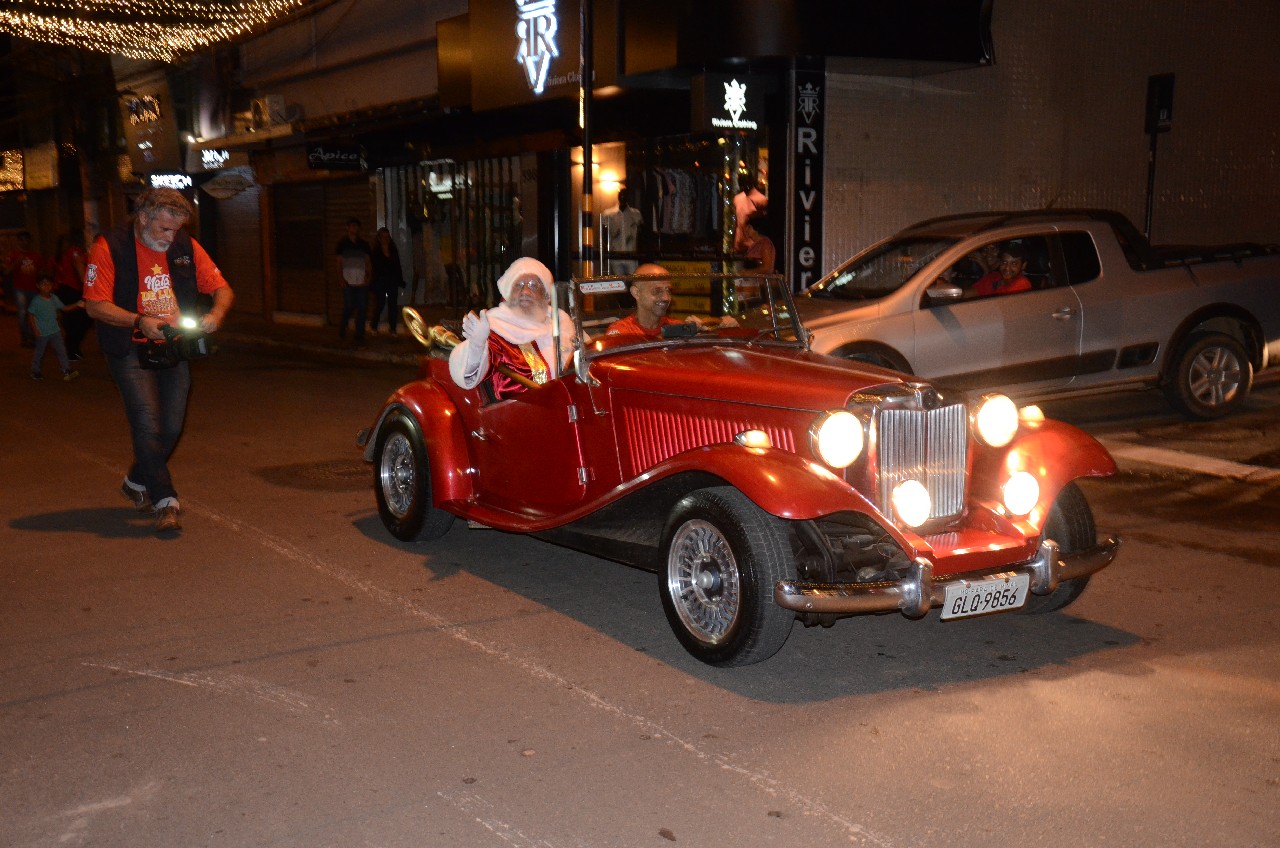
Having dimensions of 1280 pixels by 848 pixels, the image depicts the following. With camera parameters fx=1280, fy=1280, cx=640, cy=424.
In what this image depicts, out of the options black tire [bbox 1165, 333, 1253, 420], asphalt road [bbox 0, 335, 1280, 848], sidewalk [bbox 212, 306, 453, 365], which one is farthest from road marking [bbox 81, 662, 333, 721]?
sidewalk [bbox 212, 306, 453, 365]

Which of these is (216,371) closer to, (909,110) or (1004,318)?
(909,110)

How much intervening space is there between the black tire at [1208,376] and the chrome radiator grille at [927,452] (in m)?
6.57

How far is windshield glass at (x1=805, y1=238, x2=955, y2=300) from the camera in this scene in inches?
425

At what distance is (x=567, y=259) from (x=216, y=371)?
18.2 feet

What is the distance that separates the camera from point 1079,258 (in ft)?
35.3

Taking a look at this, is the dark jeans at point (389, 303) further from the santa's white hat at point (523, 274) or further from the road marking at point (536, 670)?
the santa's white hat at point (523, 274)

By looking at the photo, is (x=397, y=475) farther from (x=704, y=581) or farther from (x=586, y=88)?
(x=586, y=88)

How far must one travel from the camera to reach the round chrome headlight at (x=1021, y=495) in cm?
529

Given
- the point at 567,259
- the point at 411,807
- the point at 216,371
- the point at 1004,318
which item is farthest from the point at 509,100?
the point at 411,807

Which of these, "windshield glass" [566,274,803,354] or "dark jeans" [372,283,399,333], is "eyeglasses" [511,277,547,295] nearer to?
"windshield glass" [566,274,803,354]

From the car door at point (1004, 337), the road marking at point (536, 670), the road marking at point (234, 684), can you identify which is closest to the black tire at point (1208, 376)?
the car door at point (1004, 337)

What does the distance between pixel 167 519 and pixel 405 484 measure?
4.67 ft

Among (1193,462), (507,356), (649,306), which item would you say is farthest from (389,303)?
(649,306)

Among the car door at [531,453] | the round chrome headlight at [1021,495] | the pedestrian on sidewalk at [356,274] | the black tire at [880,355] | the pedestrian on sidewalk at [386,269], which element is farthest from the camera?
the pedestrian on sidewalk at [386,269]
